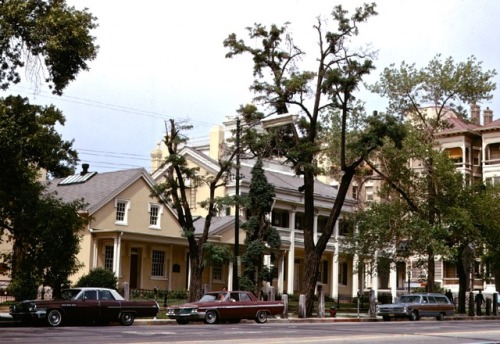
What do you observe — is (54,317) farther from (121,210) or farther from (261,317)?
(121,210)

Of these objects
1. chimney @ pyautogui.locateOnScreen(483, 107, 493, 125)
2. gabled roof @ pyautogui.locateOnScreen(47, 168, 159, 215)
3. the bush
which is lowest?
the bush

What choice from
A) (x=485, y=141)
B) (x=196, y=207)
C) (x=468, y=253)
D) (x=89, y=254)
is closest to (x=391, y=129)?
(x=468, y=253)

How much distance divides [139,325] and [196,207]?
29.0 meters

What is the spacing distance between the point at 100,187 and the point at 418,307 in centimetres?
2096

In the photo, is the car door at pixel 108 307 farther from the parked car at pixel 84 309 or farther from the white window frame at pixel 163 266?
the white window frame at pixel 163 266

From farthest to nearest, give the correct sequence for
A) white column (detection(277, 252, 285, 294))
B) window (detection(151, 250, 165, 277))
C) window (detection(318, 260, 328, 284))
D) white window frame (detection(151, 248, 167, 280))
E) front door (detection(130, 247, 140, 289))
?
window (detection(318, 260, 328, 284)), white column (detection(277, 252, 285, 294)), window (detection(151, 250, 165, 277)), white window frame (detection(151, 248, 167, 280)), front door (detection(130, 247, 140, 289))

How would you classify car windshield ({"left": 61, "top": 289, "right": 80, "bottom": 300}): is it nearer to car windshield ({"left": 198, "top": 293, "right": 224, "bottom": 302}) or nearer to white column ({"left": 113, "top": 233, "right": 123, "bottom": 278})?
car windshield ({"left": 198, "top": 293, "right": 224, "bottom": 302})

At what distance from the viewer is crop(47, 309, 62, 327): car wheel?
84.8 ft

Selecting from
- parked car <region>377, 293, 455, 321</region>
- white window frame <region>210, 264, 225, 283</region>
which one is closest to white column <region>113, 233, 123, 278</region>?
white window frame <region>210, 264, 225, 283</region>

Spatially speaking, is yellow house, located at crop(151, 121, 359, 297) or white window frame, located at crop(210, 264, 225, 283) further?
yellow house, located at crop(151, 121, 359, 297)

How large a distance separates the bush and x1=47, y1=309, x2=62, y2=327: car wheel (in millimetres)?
13549

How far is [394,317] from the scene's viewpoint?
134ft

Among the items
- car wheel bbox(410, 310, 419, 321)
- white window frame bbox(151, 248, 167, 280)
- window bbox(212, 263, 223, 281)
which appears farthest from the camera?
window bbox(212, 263, 223, 281)

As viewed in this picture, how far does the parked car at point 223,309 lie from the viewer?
98.4 ft
